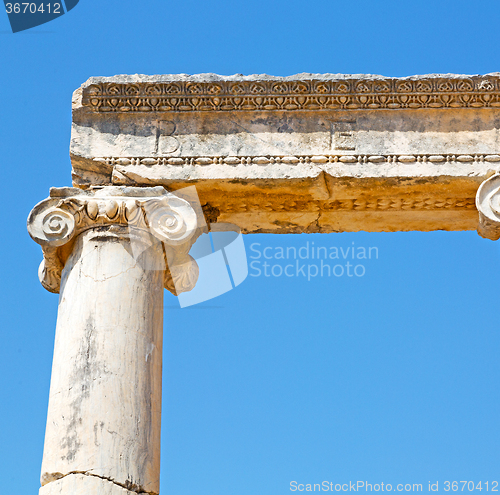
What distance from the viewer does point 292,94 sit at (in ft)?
36.0

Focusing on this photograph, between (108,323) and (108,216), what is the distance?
1287mm

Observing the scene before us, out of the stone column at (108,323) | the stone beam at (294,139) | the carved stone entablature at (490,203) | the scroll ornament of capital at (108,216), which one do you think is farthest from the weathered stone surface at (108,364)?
the carved stone entablature at (490,203)

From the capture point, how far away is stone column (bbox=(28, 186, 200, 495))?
8984mm

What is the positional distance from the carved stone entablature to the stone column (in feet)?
10.6

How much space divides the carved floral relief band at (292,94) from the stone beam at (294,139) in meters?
0.01

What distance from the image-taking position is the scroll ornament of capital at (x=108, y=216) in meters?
10.2

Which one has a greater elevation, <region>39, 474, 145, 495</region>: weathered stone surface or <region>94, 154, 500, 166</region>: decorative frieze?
<region>94, 154, 500, 166</region>: decorative frieze

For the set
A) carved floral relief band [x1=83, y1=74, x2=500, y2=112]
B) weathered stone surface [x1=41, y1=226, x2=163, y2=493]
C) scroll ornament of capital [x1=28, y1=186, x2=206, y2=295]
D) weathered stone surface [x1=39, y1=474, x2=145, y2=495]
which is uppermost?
carved floral relief band [x1=83, y1=74, x2=500, y2=112]

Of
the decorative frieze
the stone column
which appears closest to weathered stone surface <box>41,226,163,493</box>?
the stone column

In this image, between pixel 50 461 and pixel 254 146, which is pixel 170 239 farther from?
pixel 50 461

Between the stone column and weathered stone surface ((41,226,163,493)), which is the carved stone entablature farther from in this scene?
weathered stone surface ((41,226,163,493))

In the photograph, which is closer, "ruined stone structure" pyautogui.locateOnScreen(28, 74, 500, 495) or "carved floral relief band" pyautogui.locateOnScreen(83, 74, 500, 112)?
"ruined stone structure" pyautogui.locateOnScreen(28, 74, 500, 495)

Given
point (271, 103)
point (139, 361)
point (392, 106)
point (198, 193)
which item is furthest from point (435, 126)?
point (139, 361)

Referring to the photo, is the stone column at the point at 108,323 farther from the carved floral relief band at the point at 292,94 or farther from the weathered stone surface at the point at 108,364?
the carved floral relief band at the point at 292,94
